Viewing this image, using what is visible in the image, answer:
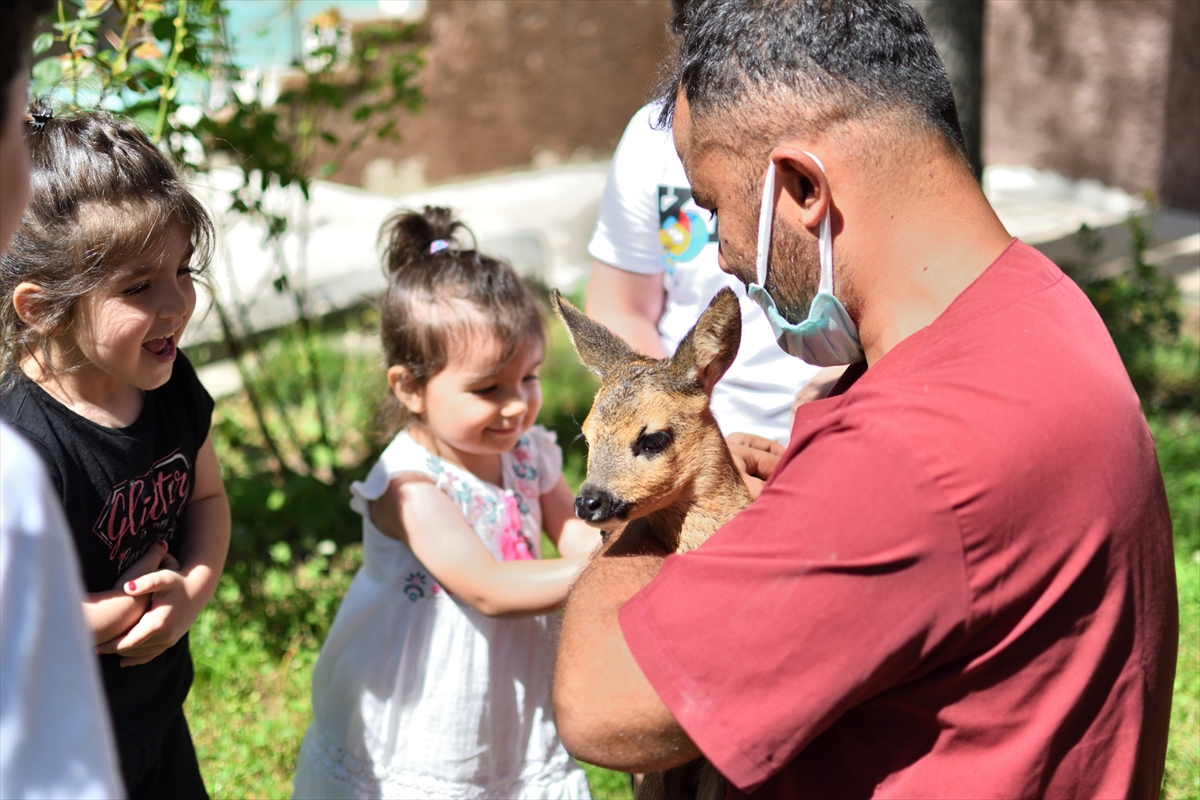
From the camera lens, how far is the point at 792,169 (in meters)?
1.77

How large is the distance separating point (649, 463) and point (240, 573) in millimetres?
2983

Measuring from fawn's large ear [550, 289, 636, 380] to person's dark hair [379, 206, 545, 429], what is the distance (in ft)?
1.88

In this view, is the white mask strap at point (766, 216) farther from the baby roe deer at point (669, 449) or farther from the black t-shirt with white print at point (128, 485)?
the black t-shirt with white print at point (128, 485)

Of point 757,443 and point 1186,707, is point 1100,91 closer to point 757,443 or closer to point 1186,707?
point 1186,707

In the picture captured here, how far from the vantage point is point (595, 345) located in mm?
2459

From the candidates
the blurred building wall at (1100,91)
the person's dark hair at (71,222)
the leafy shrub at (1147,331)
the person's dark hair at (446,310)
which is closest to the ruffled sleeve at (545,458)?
the person's dark hair at (446,310)

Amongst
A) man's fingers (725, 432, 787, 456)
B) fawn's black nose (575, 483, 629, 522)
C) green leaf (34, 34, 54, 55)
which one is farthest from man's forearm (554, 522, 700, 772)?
green leaf (34, 34, 54, 55)

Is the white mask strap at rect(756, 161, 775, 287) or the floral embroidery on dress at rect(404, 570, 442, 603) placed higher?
the white mask strap at rect(756, 161, 775, 287)

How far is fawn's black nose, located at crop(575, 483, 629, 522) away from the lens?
219cm

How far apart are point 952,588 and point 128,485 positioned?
1.82 metres

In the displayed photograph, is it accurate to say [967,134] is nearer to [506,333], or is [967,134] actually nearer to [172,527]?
[506,333]

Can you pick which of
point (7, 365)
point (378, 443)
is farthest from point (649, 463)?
point (378, 443)

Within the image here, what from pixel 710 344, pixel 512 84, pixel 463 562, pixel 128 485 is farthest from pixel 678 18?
pixel 512 84

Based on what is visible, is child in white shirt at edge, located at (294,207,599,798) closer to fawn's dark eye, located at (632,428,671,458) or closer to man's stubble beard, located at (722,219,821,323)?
fawn's dark eye, located at (632,428,671,458)
